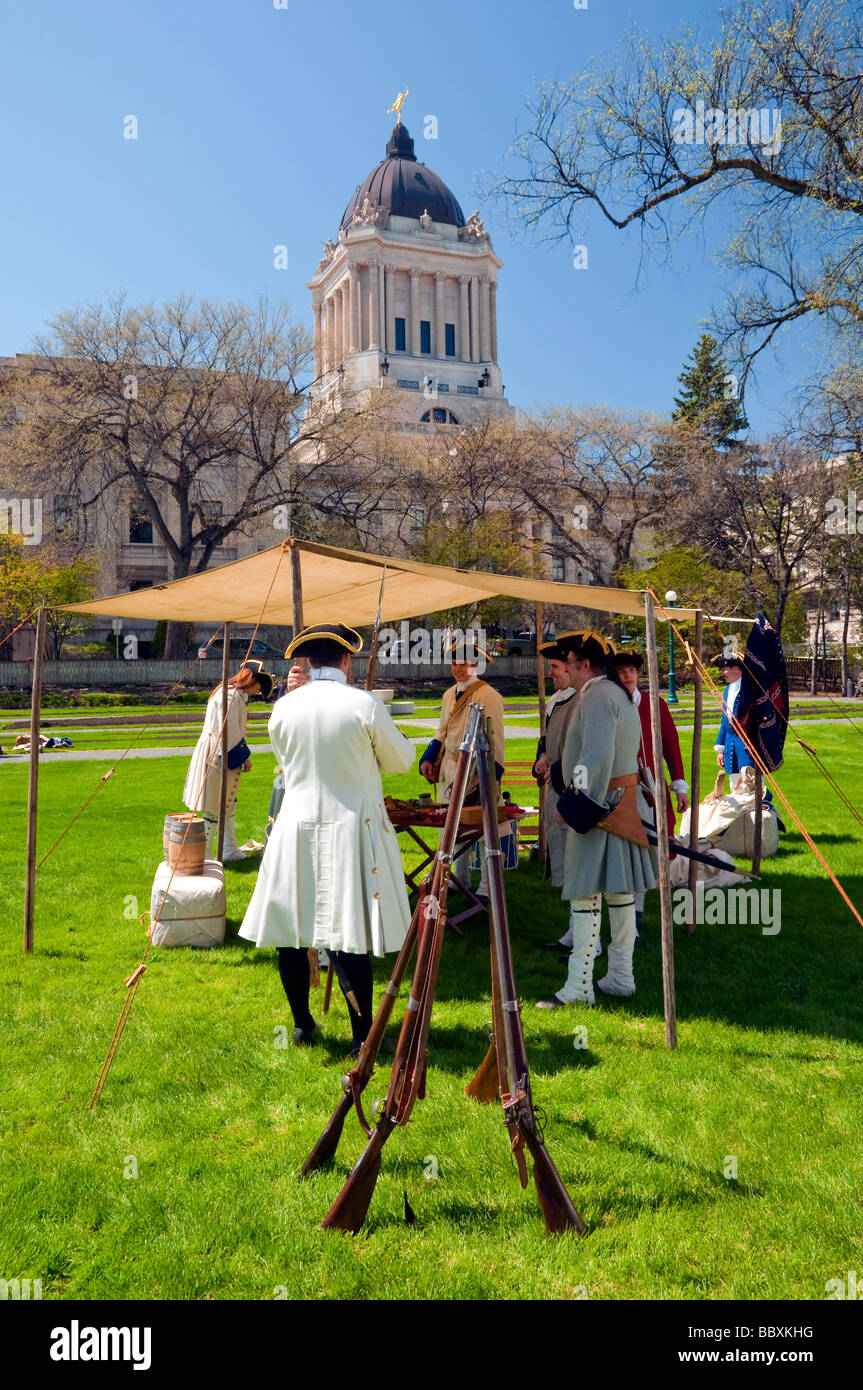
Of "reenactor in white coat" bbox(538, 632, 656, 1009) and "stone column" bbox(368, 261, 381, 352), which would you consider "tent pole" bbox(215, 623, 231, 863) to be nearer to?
Result: "reenactor in white coat" bbox(538, 632, 656, 1009)

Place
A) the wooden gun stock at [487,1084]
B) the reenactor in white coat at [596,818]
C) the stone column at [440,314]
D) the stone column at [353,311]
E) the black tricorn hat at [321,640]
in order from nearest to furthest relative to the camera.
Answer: the wooden gun stock at [487,1084] → the black tricorn hat at [321,640] → the reenactor in white coat at [596,818] → the stone column at [353,311] → the stone column at [440,314]

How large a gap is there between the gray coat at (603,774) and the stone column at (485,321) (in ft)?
292

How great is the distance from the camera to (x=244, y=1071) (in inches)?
189

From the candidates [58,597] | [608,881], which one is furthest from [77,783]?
[58,597]

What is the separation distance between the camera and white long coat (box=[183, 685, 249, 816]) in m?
8.48

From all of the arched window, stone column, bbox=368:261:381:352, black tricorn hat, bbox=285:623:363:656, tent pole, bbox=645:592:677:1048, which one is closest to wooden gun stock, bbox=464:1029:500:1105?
tent pole, bbox=645:592:677:1048

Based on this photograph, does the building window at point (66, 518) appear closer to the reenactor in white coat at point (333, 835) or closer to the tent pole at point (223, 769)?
the tent pole at point (223, 769)

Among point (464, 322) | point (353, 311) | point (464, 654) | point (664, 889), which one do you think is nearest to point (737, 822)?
point (464, 654)

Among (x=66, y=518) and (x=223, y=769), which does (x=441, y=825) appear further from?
(x=66, y=518)

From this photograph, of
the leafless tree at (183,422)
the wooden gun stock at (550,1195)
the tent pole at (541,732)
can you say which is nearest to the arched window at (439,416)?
the leafless tree at (183,422)

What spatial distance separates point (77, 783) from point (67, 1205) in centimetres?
1224

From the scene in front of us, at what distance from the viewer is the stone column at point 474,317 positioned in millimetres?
88625

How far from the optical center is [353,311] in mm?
86562
